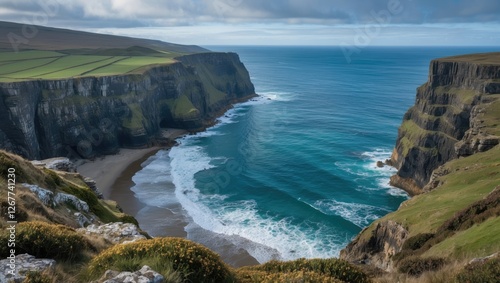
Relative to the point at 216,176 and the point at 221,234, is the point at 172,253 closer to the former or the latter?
the point at 221,234

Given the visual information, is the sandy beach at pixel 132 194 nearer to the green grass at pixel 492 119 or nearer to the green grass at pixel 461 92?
the green grass at pixel 492 119

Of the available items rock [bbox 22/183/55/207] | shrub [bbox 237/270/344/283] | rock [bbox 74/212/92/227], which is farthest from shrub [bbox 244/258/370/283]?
rock [bbox 22/183/55/207]

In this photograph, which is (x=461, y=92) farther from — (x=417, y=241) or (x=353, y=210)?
(x=417, y=241)

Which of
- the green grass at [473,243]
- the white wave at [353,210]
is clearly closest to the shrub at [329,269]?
the green grass at [473,243]

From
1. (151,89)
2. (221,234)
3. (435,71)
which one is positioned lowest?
(221,234)

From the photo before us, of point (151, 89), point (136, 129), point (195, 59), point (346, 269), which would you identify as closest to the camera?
point (346, 269)

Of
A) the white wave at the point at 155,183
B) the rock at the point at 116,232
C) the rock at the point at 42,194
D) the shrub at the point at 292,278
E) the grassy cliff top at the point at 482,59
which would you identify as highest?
→ the grassy cliff top at the point at 482,59

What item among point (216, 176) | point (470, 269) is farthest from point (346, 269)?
point (216, 176)
